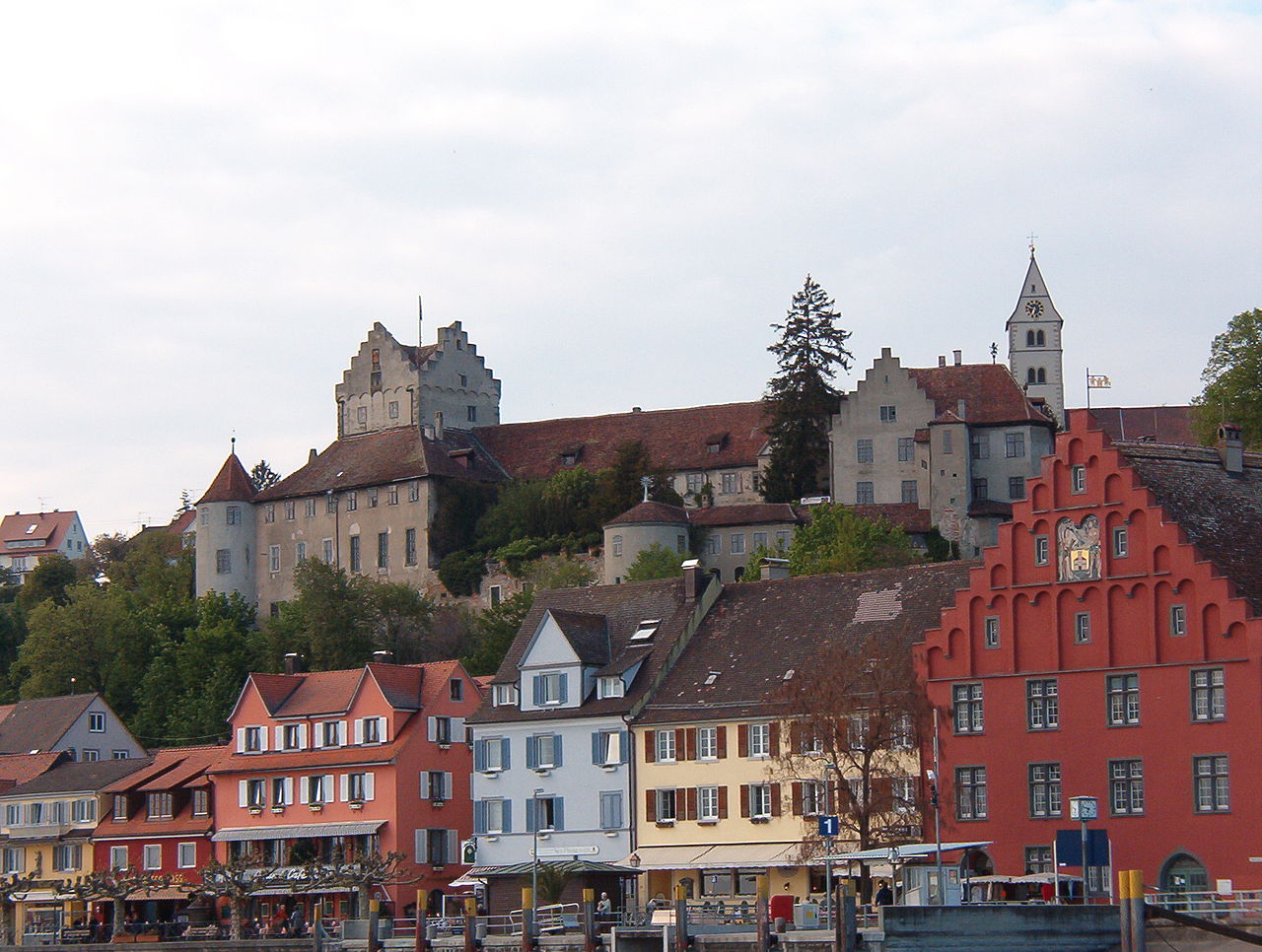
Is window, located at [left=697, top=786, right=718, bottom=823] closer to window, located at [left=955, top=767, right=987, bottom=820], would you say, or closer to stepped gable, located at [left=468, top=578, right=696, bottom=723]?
stepped gable, located at [left=468, top=578, right=696, bottom=723]

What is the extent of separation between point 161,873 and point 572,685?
23.1m

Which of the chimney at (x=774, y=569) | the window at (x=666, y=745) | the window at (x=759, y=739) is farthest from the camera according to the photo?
the chimney at (x=774, y=569)

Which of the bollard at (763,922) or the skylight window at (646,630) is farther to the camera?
the skylight window at (646,630)

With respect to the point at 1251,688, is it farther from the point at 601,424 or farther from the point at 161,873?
the point at 601,424

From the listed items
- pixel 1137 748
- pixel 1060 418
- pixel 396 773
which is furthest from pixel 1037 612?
pixel 1060 418

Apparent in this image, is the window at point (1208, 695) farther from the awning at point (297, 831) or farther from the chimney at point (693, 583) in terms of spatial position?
the awning at point (297, 831)

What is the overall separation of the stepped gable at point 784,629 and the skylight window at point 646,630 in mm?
1871

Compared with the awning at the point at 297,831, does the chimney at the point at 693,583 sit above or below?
above

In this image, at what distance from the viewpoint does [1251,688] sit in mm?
65875

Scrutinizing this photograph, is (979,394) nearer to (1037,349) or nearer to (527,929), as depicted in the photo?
(1037,349)

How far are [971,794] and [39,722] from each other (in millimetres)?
57435

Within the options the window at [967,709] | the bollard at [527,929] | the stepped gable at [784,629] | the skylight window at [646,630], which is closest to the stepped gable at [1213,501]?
the stepped gable at [784,629]

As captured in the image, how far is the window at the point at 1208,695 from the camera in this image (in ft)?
219

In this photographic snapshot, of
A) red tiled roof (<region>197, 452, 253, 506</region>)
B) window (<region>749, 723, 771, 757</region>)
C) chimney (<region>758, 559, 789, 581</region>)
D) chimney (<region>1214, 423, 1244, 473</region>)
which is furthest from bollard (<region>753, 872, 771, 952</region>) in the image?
red tiled roof (<region>197, 452, 253, 506</region>)
